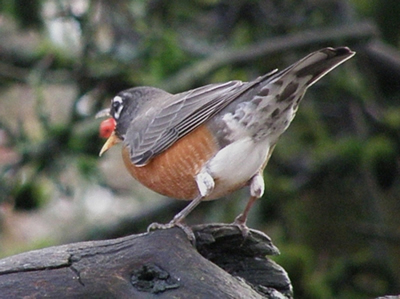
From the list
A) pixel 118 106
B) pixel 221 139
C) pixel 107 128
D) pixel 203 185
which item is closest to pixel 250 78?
pixel 107 128

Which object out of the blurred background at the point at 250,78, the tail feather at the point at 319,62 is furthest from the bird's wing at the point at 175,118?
the blurred background at the point at 250,78

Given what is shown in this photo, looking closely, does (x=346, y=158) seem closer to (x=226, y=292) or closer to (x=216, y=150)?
(x=216, y=150)

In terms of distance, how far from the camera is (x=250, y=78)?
693cm

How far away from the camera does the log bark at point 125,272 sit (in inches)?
131

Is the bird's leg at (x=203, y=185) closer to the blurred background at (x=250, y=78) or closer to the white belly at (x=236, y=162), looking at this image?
the white belly at (x=236, y=162)

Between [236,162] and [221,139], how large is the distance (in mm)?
148

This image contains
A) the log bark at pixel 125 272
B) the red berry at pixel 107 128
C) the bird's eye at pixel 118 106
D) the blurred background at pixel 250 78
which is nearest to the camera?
the log bark at pixel 125 272

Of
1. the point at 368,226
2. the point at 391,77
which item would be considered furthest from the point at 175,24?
the point at 368,226

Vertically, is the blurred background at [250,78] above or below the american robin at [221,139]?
below

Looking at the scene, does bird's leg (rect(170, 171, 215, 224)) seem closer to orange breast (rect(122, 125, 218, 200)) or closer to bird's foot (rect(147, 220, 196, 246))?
orange breast (rect(122, 125, 218, 200))

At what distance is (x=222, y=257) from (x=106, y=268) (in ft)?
1.93

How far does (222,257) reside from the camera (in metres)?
3.76

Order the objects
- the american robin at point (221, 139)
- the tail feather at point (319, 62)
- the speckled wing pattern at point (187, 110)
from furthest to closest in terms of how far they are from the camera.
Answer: the american robin at point (221, 139)
the speckled wing pattern at point (187, 110)
the tail feather at point (319, 62)

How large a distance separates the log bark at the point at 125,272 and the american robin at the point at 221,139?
0.33 meters
